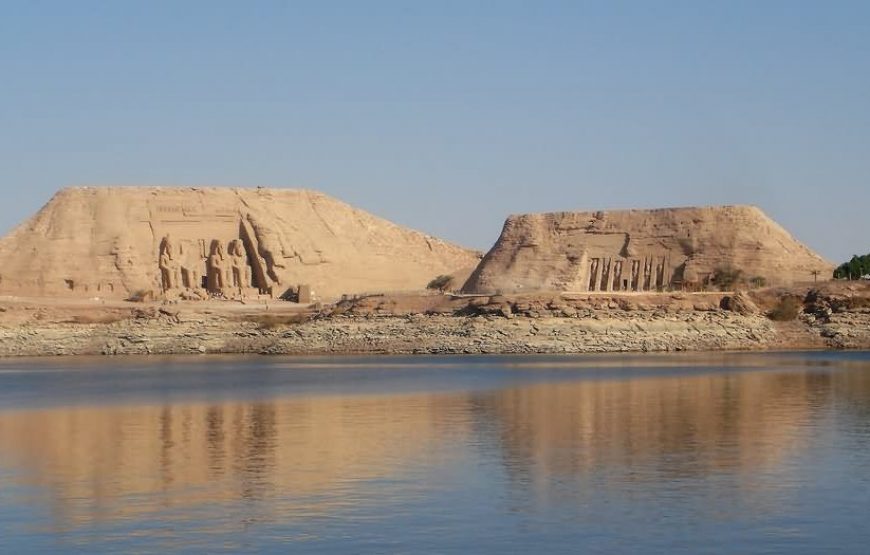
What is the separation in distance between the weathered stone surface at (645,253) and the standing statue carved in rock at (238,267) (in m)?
19.3

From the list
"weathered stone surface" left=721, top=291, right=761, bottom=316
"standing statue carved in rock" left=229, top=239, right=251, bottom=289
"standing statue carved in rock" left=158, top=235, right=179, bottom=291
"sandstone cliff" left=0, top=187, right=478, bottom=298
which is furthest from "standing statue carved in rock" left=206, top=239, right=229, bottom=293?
"weathered stone surface" left=721, top=291, right=761, bottom=316

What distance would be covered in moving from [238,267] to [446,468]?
7404 cm

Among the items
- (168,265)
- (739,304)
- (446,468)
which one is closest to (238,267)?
(168,265)

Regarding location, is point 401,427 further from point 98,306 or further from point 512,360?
point 98,306

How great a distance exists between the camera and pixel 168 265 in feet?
301

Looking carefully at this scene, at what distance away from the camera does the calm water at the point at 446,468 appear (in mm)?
15273

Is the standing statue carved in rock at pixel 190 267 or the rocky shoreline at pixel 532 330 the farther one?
the standing statue carved in rock at pixel 190 267

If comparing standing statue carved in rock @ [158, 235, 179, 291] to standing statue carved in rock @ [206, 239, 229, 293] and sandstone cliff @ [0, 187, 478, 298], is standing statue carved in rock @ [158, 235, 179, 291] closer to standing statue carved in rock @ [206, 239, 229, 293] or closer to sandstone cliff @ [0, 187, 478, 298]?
sandstone cliff @ [0, 187, 478, 298]

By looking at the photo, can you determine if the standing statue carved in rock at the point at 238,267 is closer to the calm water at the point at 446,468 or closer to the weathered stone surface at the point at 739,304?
the weathered stone surface at the point at 739,304

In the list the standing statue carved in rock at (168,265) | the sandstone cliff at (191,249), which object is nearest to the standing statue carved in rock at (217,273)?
the sandstone cliff at (191,249)

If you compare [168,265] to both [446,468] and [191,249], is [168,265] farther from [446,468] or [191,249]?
[446,468]

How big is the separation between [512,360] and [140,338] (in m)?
22.3

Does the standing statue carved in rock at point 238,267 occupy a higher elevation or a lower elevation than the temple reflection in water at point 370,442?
higher

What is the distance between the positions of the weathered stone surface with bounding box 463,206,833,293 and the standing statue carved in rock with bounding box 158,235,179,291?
21.9 m
